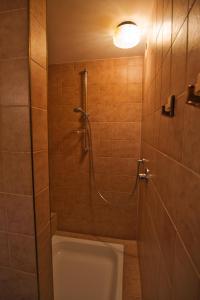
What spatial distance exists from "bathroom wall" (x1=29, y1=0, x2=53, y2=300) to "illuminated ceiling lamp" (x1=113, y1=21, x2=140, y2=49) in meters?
0.67

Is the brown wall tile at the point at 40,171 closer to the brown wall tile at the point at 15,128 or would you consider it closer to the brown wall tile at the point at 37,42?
the brown wall tile at the point at 15,128

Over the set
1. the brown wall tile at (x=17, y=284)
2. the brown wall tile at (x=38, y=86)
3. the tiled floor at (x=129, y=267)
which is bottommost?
the tiled floor at (x=129, y=267)

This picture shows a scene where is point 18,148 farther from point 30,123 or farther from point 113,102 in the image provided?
point 113,102

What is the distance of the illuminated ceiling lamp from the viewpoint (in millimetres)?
1141

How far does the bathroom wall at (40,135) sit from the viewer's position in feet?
2.04

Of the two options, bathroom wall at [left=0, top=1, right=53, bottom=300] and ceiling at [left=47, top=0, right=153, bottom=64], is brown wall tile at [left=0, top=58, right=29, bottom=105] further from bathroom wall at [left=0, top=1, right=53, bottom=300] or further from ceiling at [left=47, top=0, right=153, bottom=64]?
ceiling at [left=47, top=0, right=153, bottom=64]

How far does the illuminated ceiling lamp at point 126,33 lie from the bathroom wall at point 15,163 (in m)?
0.81

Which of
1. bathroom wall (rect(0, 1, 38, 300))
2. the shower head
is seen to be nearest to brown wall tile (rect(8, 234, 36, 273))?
bathroom wall (rect(0, 1, 38, 300))

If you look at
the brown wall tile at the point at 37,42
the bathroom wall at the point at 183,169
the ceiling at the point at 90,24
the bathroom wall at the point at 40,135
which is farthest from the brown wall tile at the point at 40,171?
the ceiling at the point at 90,24

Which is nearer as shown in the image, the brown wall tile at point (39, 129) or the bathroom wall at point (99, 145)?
the brown wall tile at point (39, 129)

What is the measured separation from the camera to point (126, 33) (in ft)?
3.82

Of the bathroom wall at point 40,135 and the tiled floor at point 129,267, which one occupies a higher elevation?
the bathroom wall at point 40,135

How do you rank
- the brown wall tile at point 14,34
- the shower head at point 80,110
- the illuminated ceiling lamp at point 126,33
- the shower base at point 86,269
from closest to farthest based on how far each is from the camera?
the brown wall tile at point 14,34 → the illuminated ceiling lamp at point 126,33 → the shower base at point 86,269 → the shower head at point 80,110

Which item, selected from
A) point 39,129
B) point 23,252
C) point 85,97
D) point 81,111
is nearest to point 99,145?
point 81,111
